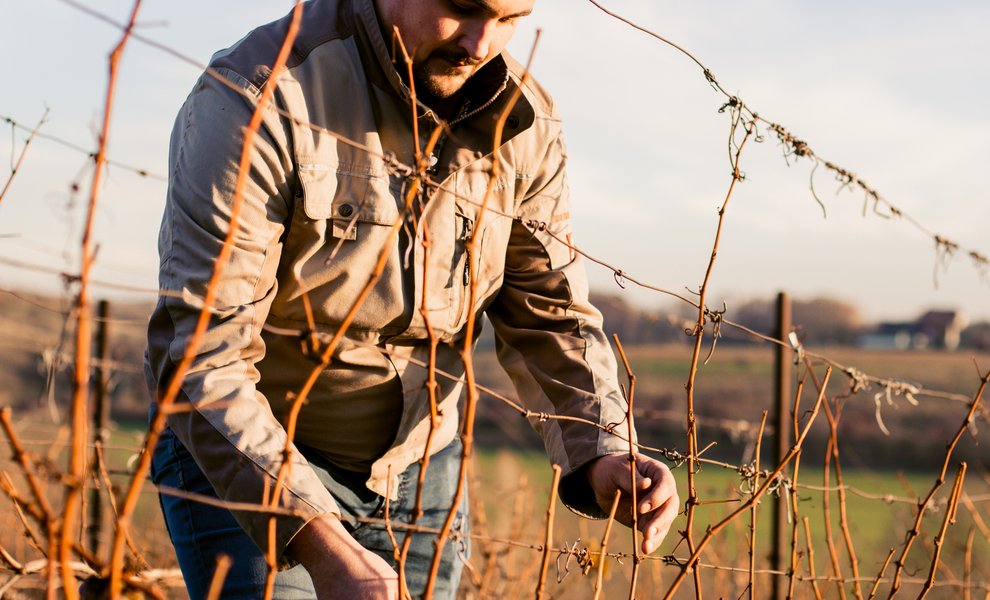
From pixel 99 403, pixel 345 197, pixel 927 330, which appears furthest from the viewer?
pixel 927 330

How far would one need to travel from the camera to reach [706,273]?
1.72 meters

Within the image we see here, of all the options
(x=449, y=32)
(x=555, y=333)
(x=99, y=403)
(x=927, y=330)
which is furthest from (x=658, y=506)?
(x=927, y=330)

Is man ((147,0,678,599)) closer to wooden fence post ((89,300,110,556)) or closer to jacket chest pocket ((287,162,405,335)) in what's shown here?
jacket chest pocket ((287,162,405,335))

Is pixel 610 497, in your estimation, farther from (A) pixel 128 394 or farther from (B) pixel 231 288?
(A) pixel 128 394

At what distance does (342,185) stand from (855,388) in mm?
1344

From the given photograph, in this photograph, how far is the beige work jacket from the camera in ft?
5.82

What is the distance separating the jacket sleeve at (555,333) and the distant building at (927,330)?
61031 mm

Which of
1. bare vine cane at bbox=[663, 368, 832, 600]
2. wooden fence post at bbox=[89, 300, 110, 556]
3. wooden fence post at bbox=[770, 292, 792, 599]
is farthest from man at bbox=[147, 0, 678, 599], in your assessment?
wooden fence post at bbox=[89, 300, 110, 556]

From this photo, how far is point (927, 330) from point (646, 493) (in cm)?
6595

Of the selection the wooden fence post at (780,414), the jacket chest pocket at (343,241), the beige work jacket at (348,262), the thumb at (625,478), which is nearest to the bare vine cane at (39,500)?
the beige work jacket at (348,262)

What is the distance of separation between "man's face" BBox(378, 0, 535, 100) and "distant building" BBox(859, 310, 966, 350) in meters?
61.5

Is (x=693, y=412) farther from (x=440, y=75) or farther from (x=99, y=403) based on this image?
(x=99, y=403)

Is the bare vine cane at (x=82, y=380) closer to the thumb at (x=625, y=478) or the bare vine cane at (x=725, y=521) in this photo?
the bare vine cane at (x=725, y=521)

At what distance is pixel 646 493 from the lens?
6.68ft
